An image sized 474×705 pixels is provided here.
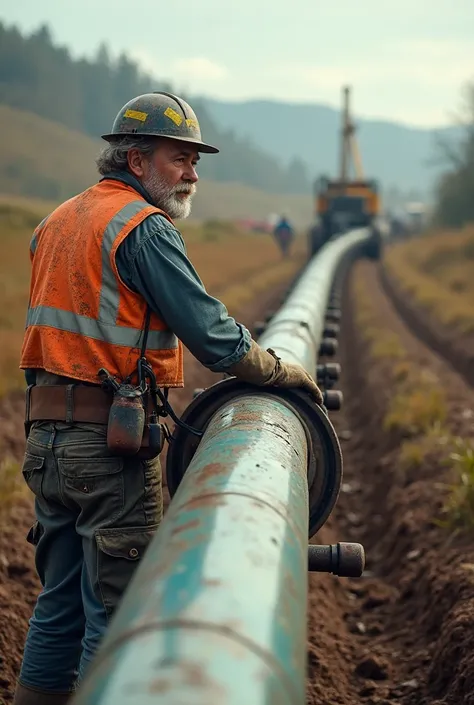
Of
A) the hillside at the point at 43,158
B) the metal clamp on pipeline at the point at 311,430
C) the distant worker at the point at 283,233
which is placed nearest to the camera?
the metal clamp on pipeline at the point at 311,430

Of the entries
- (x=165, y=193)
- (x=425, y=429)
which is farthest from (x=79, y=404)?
(x=425, y=429)

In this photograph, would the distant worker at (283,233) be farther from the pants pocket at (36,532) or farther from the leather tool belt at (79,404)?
the leather tool belt at (79,404)

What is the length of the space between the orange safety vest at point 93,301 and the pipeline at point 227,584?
0.37m

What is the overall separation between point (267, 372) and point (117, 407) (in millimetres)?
537

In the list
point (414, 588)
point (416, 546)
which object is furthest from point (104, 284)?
point (416, 546)

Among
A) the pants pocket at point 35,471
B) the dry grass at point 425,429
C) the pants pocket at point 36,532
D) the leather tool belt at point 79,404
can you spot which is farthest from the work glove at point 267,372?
the dry grass at point 425,429

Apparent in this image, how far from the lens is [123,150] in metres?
3.38

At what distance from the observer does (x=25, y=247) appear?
2600cm

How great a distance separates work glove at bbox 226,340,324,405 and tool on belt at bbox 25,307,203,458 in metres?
0.29

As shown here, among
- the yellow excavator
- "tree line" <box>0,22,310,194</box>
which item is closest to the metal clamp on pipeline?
the yellow excavator

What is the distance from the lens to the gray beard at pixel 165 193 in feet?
11.1

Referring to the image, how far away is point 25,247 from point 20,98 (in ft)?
261

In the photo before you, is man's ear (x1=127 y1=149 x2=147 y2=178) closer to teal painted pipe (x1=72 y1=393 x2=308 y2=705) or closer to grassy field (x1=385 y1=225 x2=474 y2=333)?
teal painted pipe (x1=72 y1=393 x2=308 y2=705)

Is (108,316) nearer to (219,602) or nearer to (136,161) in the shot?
(136,161)
